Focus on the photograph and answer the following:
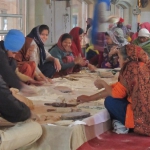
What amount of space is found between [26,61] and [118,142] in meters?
2.54

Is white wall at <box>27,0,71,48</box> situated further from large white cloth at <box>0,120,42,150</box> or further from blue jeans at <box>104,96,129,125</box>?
large white cloth at <box>0,120,42,150</box>

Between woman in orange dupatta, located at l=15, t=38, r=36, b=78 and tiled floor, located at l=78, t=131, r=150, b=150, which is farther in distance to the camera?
woman in orange dupatta, located at l=15, t=38, r=36, b=78

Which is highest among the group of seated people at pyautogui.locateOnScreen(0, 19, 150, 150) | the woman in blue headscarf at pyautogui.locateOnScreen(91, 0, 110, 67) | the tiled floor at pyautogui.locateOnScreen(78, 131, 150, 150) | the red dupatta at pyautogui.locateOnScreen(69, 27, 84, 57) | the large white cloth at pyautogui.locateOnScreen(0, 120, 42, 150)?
the woman in blue headscarf at pyautogui.locateOnScreen(91, 0, 110, 67)

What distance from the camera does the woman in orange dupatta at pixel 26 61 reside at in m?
5.25

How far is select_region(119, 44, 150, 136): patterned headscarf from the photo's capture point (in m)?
3.33

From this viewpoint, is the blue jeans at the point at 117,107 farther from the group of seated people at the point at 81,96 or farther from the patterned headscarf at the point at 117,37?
the patterned headscarf at the point at 117,37

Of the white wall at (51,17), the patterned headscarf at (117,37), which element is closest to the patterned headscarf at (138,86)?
the patterned headscarf at (117,37)

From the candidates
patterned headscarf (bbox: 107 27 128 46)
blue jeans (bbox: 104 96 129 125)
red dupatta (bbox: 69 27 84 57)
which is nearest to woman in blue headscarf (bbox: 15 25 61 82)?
red dupatta (bbox: 69 27 84 57)

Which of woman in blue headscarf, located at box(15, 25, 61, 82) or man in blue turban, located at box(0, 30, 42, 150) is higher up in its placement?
woman in blue headscarf, located at box(15, 25, 61, 82)

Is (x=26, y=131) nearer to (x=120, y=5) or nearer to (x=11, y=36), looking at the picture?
(x=11, y=36)

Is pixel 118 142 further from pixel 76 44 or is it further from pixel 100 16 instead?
pixel 76 44

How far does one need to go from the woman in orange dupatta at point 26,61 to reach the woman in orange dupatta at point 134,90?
6.39 ft

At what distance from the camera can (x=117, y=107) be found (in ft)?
11.6

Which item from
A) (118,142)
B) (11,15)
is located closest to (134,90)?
(118,142)
